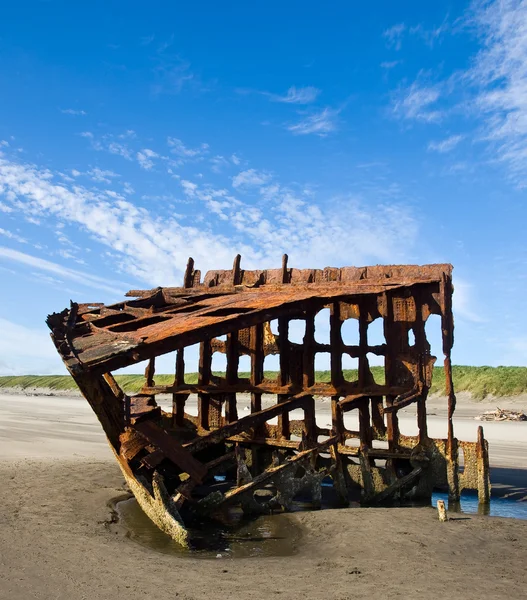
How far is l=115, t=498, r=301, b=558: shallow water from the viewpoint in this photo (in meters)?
6.45

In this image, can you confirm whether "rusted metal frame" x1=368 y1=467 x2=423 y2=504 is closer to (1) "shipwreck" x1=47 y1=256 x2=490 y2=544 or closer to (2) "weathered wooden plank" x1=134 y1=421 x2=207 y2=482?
(1) "shipwreck" x1=47 y1=256 x2=490 y2=544

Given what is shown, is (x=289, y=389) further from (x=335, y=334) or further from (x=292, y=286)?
(x=292, y=286)

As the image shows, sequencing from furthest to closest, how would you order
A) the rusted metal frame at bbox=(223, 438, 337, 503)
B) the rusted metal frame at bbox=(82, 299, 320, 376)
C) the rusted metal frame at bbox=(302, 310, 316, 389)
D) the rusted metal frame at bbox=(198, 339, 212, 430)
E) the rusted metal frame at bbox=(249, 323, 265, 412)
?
1. the rusted metal frame at bbox=(198, 339, 212, 430)
2. the rusted metal frame at bbox=(249, 323, 265, 412)
3. the rusted metal frame at bbox=(302, 310, 316, 389)
4. the rusted metal frame at bbox=(223, 438, 337, 503)
5. the rusted metal frame at bbox=(82, 299, 320, 376)

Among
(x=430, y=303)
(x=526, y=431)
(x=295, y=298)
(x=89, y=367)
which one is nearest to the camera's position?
(x=89, y=367)

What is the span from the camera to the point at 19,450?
13625mm

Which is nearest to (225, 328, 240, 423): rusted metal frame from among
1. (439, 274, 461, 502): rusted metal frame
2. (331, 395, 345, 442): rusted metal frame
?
(331, 395, 345, 442): rusted metal frame

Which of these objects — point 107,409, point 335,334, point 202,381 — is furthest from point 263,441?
point 107,409

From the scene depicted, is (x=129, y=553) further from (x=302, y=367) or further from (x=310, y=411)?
(x=302, y=367)

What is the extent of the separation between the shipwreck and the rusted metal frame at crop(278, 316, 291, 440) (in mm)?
30

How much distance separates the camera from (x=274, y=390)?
34.0 ft

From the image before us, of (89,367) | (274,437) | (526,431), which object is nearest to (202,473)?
Answer: (89,367)

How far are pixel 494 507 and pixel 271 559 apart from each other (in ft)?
17.3

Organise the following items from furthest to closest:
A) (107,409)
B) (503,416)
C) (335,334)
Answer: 1. (503,416)
2. (335,334)
3. (107,409)

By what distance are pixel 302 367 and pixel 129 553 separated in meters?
5.45
